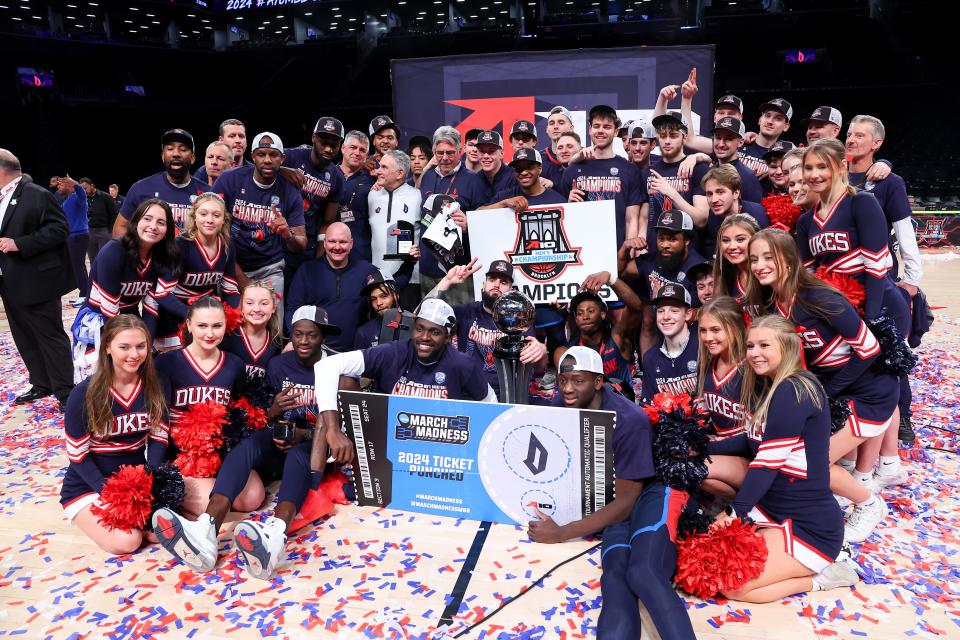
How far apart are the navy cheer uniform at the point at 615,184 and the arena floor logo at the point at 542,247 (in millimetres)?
314

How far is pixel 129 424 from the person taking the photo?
10.1ft

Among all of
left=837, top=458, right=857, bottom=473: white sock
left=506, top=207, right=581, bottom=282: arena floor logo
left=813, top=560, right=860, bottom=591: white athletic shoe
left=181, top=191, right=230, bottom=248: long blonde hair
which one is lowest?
left=813, top=560, right=860, bottom=591: white athletic shoe

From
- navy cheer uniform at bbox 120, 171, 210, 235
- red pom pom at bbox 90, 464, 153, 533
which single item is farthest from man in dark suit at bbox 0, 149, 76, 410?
red pom pom at bbox 90, 464, 153, 533

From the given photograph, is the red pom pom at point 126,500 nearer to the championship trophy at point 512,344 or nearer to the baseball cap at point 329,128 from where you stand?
the championship trophy at point 512,344

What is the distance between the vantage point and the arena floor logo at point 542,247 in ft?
14.3

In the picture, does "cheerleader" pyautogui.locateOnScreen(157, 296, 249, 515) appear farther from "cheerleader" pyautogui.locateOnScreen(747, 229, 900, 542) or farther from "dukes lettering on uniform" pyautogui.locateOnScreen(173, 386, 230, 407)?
"cheerleader" pyautogui.locateOnScreen(747, 229, 900, 542)

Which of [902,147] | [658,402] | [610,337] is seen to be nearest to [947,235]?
[902,147]

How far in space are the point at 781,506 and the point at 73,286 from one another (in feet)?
16.8

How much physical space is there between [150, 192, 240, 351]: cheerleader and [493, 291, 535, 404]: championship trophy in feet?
5.64

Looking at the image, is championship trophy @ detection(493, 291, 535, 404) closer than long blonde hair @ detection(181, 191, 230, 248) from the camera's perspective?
Yes

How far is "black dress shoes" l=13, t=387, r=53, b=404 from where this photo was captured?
5.20m

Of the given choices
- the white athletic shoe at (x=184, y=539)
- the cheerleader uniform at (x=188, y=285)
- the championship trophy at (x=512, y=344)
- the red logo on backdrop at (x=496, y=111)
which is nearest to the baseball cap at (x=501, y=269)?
the championship trophy at (x=512, y=344)

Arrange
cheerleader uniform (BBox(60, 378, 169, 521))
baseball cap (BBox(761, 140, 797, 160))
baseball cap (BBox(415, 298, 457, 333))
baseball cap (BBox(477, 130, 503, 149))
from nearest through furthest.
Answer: cheerleader uniform (BBox(60, 378, 169, 521)) → baseball cap (BBox(415, 298, 457, 333)) → baseball cap (BBox(477, 130, 503, 149)) → baseball cap (BBox(761, 140, 797, 160))

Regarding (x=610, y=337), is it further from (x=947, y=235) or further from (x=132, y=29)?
(x=132, y=29)
